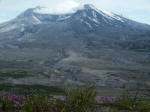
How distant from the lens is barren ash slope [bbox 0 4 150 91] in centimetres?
4003

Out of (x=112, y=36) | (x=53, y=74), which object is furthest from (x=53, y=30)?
(x=53, y=74)

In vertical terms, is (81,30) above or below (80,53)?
above

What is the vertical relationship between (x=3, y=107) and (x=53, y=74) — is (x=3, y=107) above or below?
above

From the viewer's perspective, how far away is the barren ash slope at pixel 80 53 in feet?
131

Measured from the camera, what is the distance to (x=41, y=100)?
4586mm

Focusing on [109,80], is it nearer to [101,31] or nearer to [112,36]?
[112,36]

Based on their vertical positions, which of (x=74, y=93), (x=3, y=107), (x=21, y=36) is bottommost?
(x=21, y=36)

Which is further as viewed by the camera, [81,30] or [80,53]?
[81,30]

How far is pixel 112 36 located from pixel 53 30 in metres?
43.7

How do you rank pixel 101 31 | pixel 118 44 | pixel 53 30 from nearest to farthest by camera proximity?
pixel 118 44 < pixel 101 31 < pixel 53 30

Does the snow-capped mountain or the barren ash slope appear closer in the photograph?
the barren ash slope

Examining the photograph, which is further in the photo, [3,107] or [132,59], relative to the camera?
[132,59]

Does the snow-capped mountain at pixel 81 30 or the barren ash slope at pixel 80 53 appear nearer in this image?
the barren ash slope at pixel 80 53

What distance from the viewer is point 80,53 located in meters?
82.6
